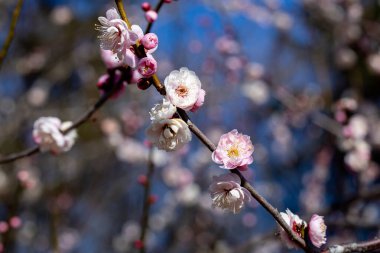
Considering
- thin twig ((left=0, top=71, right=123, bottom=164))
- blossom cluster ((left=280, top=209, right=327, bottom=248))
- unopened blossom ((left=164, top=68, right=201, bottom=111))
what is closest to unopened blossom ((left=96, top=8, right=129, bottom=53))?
unopened blossom ((left=164, top=68, right=201, bottom=111))

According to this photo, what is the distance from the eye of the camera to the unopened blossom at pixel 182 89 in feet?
3.14

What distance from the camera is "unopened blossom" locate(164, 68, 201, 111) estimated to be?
96 centimetres

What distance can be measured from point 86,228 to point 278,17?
4.09 meters

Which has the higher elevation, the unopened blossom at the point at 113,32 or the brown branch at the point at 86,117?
the unopened blossom at the point at 113,32

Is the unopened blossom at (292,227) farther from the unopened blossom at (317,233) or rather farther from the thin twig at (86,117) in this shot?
the thin twig at (86,117)

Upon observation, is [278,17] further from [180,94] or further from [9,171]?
[180,94]

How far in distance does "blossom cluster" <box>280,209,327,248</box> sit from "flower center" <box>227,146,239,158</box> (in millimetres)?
201

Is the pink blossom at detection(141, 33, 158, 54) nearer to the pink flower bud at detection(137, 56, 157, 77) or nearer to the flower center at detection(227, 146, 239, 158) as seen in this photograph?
the pink flower bud at detection(137, 56, 157, 77)

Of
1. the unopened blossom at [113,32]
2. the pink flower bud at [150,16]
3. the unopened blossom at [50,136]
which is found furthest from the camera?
the unopened blossom at [50,136]

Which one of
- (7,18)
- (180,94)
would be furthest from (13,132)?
(180,94)

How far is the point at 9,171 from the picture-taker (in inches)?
218

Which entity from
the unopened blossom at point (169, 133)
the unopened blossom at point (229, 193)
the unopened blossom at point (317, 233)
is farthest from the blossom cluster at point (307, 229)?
the unopened blossom at point (169, 133)

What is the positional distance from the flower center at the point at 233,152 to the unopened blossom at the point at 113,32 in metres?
0.35

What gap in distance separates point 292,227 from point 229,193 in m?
0.20
